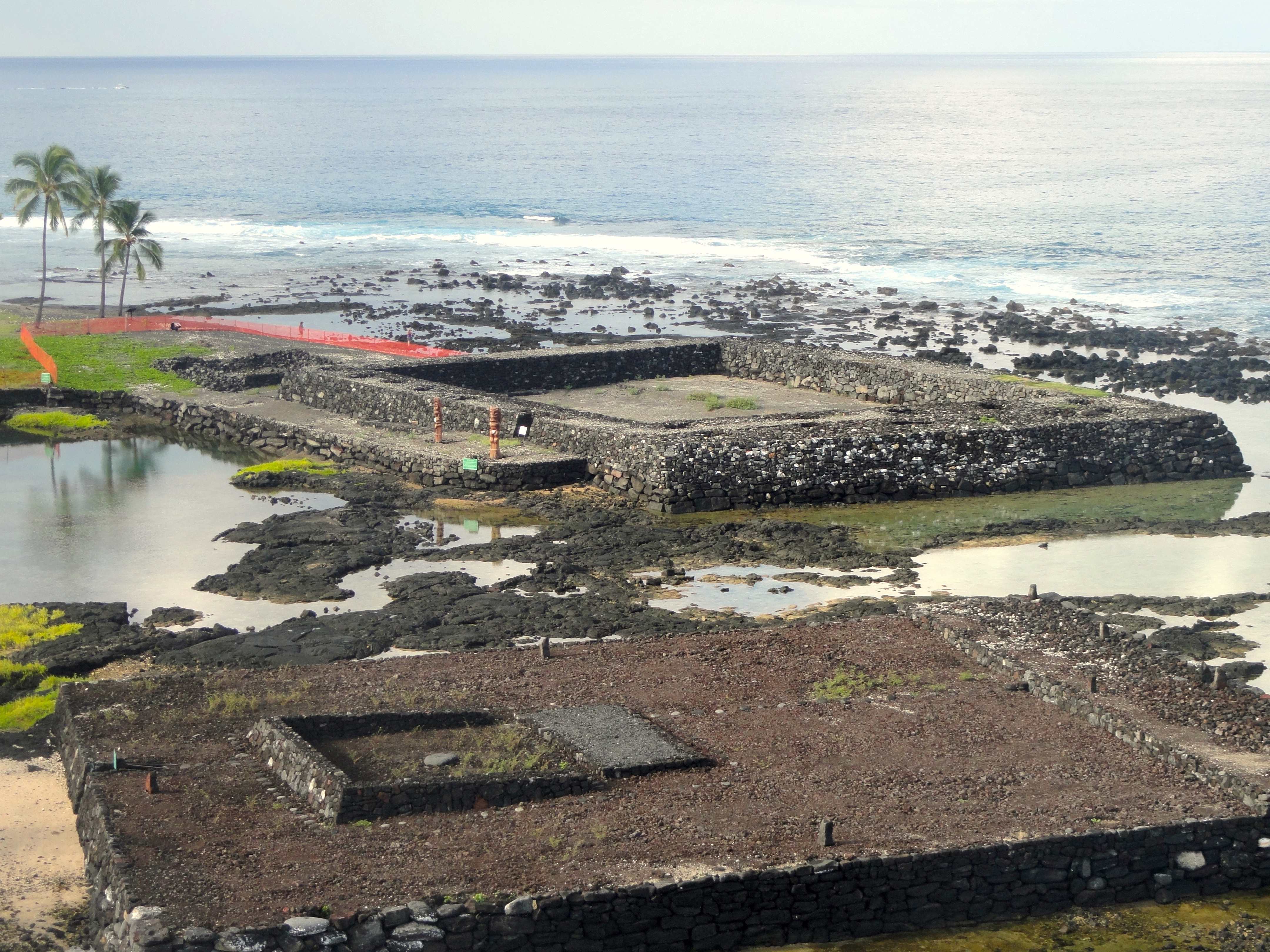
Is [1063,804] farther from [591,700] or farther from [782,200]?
[782,200]

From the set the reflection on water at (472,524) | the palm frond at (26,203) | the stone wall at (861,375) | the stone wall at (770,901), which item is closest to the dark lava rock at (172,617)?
the reflection on water at (472,524)

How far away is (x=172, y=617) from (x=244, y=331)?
2838cm

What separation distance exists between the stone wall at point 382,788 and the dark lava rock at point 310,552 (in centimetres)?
854

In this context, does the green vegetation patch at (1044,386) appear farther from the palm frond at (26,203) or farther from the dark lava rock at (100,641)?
the palm frond at (26,203)

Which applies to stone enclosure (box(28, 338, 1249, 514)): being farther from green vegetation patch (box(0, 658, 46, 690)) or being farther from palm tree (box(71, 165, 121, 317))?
palm tree (box(71, 165, 121, 317))

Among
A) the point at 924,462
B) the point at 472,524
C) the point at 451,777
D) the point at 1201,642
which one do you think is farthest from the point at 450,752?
the point at 924,462

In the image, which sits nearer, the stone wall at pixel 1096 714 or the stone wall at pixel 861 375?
the stone wall at pixel 1096 714

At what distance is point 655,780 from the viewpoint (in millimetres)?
15352

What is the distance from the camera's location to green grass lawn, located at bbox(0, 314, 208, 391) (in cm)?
4128

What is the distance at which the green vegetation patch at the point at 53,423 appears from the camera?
3781 centimetres

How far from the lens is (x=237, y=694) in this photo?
57.9ft

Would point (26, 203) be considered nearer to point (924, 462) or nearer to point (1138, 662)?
point (924, 462)

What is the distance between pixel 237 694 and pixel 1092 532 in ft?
54.7

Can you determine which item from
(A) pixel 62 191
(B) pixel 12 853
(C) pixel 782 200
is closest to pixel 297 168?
(C) pixel 782 200
